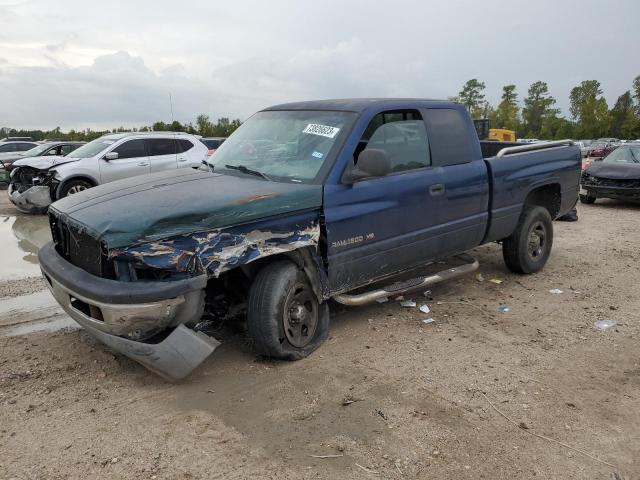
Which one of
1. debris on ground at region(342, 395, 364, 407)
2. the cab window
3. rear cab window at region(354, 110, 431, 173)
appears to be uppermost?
rear cab window at region(354, 110, 431, 173)

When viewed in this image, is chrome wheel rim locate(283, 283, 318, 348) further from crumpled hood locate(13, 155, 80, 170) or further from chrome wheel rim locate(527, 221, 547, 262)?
crumpled hood locate(13, 155, 80, 170)

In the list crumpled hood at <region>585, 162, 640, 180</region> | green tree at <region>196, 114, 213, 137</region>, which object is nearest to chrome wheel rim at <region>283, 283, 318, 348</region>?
crumpled hood at <region>585, 162, 640, 180</region>

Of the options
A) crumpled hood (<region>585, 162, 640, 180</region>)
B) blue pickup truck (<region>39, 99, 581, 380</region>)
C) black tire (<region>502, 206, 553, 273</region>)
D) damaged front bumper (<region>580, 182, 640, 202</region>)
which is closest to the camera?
blue pickup truck (<region>39, 99, 581, 380</region>)

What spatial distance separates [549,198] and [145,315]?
5211 millimetres

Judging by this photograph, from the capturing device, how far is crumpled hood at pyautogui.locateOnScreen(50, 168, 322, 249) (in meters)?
3.19

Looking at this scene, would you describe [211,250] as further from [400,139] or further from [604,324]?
[604,324]

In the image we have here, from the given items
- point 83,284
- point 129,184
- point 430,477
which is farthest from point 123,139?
point 430,477

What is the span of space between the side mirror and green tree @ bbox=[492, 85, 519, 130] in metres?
65.9

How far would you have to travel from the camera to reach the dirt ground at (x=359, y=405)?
2.82 metres

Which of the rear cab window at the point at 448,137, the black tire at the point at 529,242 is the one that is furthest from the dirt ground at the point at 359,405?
the rear cab window at the point at 448,137

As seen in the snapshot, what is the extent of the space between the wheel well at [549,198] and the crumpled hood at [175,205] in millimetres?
3620

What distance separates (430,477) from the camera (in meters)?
2.72

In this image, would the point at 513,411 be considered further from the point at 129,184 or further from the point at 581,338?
the point at 129,184

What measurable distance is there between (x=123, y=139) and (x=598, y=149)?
104 ft
